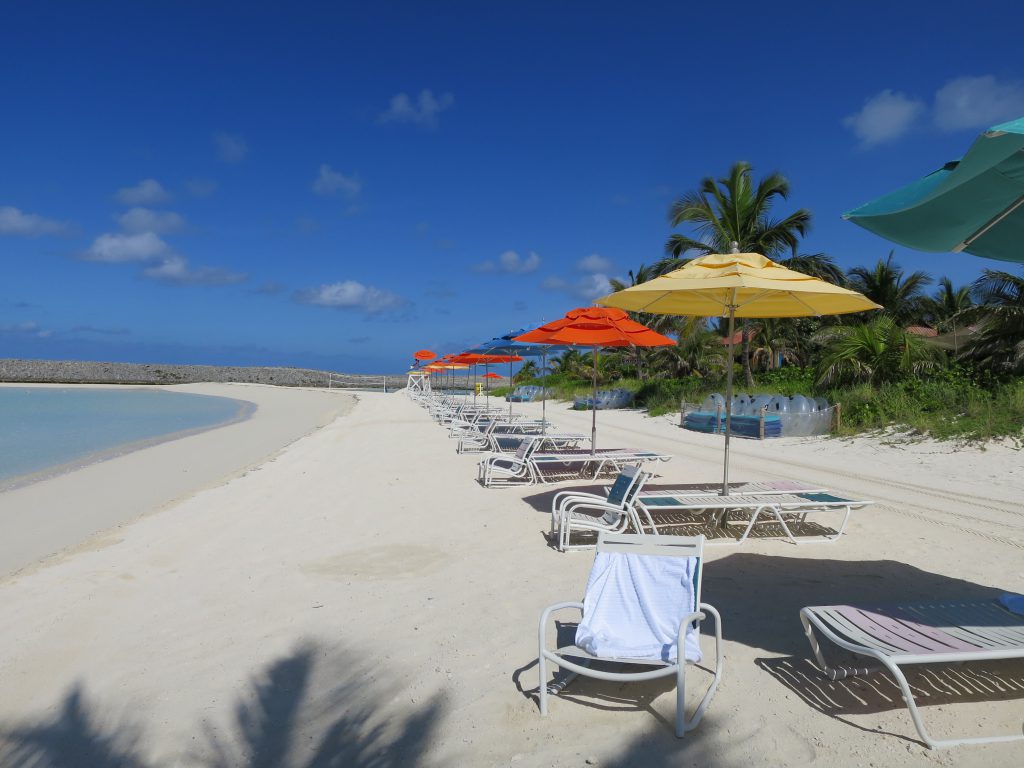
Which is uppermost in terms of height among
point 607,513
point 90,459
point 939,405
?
point 939,405

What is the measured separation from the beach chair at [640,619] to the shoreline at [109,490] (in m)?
4.38

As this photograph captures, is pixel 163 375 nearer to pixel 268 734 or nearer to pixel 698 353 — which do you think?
pixel 698 353

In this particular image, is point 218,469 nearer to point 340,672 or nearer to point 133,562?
point 133,562

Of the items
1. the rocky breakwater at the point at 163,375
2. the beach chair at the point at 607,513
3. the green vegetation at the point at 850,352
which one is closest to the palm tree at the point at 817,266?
the green vegetation at the point at 850,352

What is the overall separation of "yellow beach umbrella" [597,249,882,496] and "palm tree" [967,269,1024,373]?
9.18 metres

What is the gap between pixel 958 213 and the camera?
9.86 feet

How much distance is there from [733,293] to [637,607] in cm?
323

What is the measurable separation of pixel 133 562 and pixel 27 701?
225cm

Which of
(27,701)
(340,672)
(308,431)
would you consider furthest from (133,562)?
(308,431)

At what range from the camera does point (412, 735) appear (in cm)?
276

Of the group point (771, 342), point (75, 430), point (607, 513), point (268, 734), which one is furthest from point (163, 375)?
point (268, 734)

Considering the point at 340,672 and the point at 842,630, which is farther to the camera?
the point at 340,672

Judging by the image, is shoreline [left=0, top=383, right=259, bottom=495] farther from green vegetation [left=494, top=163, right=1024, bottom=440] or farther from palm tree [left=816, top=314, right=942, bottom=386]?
palm tree [left=816, top=314, right=942, bottom=386]

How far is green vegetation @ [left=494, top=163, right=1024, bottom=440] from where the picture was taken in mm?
11633
